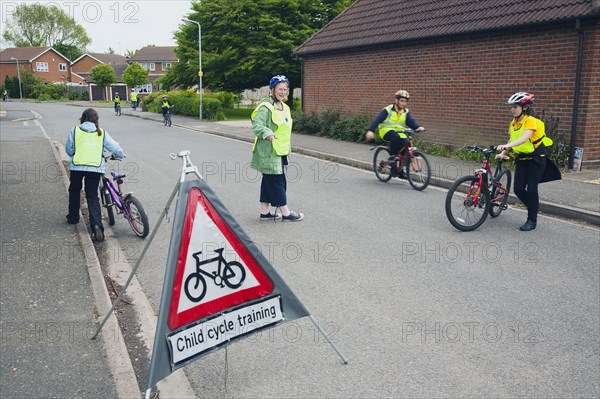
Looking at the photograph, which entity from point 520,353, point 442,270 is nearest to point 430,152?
point 442,270

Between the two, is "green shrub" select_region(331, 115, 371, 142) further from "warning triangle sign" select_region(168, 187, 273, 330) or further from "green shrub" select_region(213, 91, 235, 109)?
"green shrub" select_region(213, 91, 235, 109)

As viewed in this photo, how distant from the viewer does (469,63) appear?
48.3 ft

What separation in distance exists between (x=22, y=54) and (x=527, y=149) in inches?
4140

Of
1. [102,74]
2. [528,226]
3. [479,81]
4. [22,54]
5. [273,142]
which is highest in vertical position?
[22,54]

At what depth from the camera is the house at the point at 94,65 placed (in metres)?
86.9

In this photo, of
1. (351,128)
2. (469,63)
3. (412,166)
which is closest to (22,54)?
(351,128)

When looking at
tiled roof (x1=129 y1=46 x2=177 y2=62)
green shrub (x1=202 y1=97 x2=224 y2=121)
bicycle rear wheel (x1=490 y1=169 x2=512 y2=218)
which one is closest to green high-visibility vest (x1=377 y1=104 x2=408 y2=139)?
bicycle rear wheel (x1=490 y1=169 x2=512 y2=218)

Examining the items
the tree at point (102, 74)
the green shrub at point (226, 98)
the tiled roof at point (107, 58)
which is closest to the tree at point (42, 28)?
the tiled roof at point (107, 58)

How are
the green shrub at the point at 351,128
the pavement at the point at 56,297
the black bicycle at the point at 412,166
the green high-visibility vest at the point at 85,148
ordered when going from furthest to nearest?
the green shrub at the point at 351,128 → the black bicycle at the point at 412,166 → the green high-visibility vest at the point at 85,148 → the pavement at the point at 56,297

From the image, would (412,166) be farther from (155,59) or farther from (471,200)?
(155,59)

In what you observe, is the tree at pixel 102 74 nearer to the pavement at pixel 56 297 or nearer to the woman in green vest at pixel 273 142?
the pavement at pixel 56 297

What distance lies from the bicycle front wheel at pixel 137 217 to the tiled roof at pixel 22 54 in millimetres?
99954

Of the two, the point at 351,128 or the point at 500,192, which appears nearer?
the point at 500,192

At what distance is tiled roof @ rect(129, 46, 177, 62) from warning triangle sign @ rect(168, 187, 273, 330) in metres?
102
